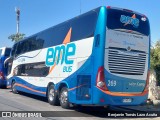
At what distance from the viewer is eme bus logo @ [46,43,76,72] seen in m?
13.1

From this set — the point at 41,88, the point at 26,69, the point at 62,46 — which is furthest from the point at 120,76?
the point at 26,69

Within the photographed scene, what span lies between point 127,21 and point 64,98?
4404 millimetres

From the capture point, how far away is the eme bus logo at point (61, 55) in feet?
A: 43.1

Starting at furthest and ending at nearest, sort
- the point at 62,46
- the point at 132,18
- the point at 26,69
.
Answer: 1. the point at 26,69
2. the point at 62,46
3. the point at 132,18

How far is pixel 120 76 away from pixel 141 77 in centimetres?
115

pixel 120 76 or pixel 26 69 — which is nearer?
pixel 120 76

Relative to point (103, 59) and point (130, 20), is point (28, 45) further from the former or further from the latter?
point (103, 59)

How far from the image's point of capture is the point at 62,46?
14070 millimetres

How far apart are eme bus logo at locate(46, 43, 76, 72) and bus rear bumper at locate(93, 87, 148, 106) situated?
245 cm

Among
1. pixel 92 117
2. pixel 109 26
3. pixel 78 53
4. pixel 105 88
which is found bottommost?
pixel 92 117

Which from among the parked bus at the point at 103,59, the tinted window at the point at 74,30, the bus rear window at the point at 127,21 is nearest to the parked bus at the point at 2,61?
the tinted window at the point at 74,30

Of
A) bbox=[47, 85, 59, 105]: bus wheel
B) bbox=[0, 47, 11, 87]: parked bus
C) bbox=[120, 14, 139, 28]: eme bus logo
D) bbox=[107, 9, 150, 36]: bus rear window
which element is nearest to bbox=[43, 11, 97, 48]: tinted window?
bbox=[107, 9, 150, 36]: bus rear window

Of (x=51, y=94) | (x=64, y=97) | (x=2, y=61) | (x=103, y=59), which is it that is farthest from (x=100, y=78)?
(x=2, y=61)

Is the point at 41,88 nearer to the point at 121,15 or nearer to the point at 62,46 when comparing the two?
the point at 62,46
